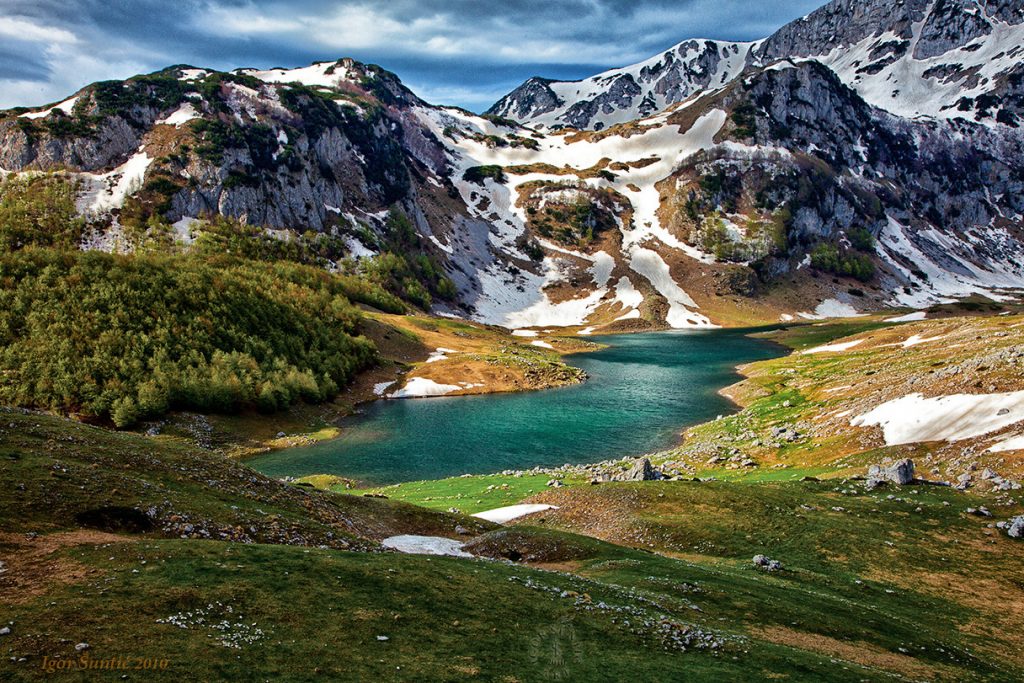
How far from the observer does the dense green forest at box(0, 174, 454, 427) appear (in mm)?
69688

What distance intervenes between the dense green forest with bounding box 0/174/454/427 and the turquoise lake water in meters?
15.4

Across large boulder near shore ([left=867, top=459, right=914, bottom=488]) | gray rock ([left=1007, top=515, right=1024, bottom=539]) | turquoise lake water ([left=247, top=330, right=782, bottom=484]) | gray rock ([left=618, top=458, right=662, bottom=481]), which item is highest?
large boulder near shore ([left=867, top=459, right=914, bottom=488])

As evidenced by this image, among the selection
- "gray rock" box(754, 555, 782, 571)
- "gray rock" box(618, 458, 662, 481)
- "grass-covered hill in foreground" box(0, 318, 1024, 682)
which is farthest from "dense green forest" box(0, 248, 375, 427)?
"gray rock" box(754, 555, 782, 571)

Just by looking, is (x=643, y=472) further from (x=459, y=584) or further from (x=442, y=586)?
(x=442, y=586)

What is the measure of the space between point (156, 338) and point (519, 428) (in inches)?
2065

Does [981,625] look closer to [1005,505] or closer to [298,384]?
[1005,505]

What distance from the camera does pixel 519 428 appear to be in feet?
256

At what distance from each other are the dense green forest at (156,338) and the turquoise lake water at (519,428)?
15.4 metres

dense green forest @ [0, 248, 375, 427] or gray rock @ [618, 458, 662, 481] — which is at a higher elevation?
dense green forest @ [0, 248, 375, 427]

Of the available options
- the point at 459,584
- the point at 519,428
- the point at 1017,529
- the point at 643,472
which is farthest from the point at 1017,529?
the point at 519,428

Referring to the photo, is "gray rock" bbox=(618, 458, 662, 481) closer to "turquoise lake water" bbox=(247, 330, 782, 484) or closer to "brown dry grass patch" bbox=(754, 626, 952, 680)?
"turquoise lake water" bbox=(247, 330, 782, 484)

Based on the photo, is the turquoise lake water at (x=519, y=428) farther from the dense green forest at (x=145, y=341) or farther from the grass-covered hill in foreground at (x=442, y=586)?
the grass-covered hill in foreground at (x=442, y=586)
